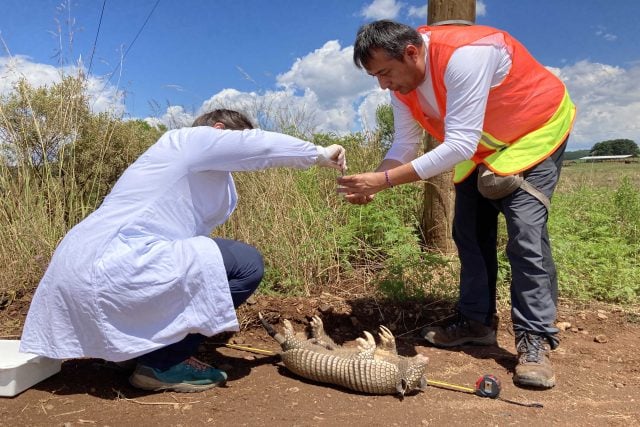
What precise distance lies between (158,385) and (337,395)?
0.88 metres

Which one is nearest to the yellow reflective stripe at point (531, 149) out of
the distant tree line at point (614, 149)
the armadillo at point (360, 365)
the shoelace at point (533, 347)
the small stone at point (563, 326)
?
the shoelace at point (533, 347)

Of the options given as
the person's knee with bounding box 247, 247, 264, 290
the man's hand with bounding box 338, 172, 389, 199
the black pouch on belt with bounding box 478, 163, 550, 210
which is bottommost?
the person's knee with bounding box 247, 247, 264, 290

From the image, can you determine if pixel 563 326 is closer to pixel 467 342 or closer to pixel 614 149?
pixel 467 342

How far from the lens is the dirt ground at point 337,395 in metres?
→ 2.27

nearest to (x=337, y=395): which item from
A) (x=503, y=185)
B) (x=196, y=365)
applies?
(x=196, y=365)

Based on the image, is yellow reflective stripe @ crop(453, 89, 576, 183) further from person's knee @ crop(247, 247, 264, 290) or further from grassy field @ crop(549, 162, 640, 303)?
grassy field @ crop(549, 162, 640, 303)

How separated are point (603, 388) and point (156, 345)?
7.46ft

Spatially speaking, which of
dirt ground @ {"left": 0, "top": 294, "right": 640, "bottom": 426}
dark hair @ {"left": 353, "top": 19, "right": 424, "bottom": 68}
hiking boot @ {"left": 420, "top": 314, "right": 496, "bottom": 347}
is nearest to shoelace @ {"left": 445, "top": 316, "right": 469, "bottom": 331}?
hiking boot @ {"left": 420, "top": 314, "right": 496, "bottom": 347}

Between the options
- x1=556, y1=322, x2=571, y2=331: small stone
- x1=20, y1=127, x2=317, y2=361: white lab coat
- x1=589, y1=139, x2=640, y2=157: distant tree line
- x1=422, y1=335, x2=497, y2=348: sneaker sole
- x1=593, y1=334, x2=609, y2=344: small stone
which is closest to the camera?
x1=20, y1=127, x2=317, y2=361: white lab coat

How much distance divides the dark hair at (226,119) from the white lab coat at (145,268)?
203mm

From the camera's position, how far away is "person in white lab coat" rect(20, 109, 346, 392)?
Result: 7.25 ft

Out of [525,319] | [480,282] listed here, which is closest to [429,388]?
[525,319]

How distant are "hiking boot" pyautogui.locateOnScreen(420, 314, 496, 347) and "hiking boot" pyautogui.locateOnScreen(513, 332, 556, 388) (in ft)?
1.43

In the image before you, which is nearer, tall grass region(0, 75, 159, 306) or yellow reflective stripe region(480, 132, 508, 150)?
yellow reflective stripe region(480, 132, 508, 150)
